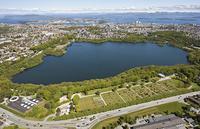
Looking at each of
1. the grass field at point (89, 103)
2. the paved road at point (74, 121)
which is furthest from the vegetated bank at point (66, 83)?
the grass field at point (89, 103)

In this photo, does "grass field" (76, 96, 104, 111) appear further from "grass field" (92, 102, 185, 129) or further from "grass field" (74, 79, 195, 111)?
"grass field" (92, 102, 185, 129)

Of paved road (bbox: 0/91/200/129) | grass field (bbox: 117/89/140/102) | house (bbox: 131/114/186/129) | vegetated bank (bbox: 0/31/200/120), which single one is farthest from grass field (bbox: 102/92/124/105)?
house (bbox: 131/114/186/129)

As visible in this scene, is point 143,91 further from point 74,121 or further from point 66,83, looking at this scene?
point 66,83

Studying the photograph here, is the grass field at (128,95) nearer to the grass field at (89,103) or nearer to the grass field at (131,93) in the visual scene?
the grass field at (131,93)

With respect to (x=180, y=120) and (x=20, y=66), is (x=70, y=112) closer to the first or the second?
(x=180, y=120)

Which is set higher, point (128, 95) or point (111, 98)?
point (128, 95)

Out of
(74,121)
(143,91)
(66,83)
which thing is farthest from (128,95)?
(66,83)
